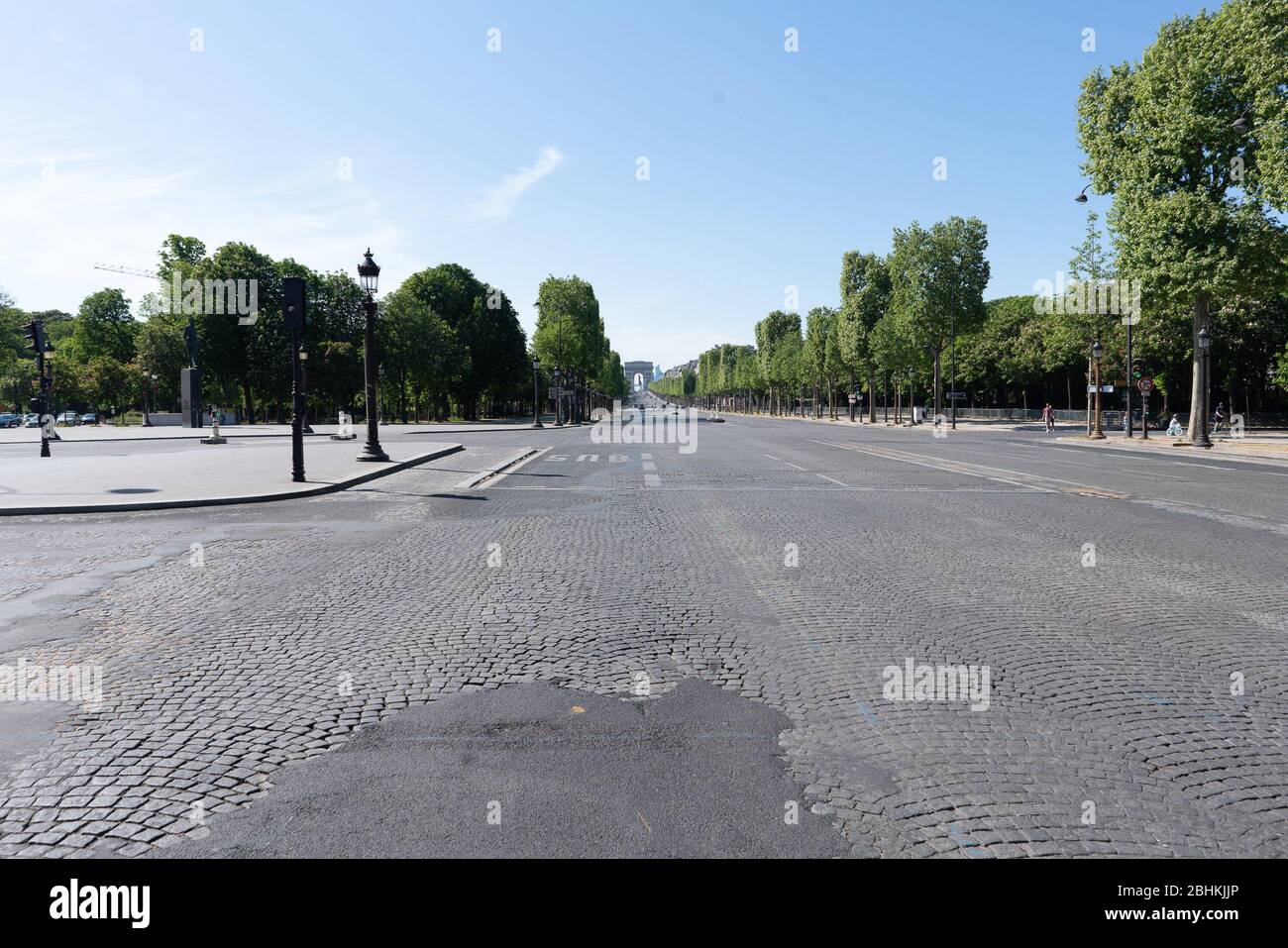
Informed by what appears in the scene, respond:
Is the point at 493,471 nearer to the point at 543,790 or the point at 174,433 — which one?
the point at 543,790

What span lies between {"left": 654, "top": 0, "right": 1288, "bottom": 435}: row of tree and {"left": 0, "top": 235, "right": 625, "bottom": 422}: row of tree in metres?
33.1

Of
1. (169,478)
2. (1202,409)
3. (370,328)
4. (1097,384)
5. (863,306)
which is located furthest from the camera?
(863,306)

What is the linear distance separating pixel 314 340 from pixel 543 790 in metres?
77.2

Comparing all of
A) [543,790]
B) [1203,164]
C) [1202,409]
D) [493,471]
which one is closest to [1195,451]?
[1202,409]

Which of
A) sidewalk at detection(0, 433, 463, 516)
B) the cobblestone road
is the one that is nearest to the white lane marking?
the cobblestone road

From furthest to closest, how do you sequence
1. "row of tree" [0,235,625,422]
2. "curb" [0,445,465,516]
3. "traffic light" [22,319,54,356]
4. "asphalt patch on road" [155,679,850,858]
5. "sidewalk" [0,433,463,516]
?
"row of tree" [0,235,625,422], "traffic light" [22,319,54,356], "sidewalk" [0,433,463,516], "curb" [0,445,465,516], "asphalt patch on road" [155,679,850,858]

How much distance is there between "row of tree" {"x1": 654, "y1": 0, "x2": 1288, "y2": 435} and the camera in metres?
31.2

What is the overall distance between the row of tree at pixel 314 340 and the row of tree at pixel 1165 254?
33073 mm

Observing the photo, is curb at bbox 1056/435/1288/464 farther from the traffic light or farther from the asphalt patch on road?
the traffic light

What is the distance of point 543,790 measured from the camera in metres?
3.74

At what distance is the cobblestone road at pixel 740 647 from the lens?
365 centimetres

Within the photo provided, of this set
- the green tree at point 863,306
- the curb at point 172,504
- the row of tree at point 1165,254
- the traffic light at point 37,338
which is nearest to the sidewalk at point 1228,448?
Answer: the row of tree at point 1165,254

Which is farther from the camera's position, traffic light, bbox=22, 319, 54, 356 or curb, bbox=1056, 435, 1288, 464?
curb, bbox=1056, 435, 1288, 464
